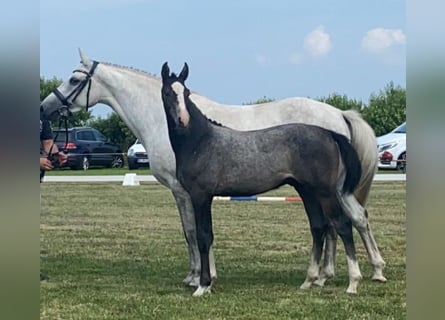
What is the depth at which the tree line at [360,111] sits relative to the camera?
5322mm

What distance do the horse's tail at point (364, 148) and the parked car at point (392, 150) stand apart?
1867 millimetres

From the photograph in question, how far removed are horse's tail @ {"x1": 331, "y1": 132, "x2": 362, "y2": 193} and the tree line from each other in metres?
0.50

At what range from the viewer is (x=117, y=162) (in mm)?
14523

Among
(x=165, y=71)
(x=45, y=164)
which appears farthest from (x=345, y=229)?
(x=45, y=164)

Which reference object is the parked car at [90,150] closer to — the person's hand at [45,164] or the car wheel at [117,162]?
the car wheel at [117,162]

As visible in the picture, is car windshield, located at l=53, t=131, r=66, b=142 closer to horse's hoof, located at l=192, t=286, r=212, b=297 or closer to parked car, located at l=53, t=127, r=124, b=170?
horse's hoof, located at l=192, t=286, r=212, b=297

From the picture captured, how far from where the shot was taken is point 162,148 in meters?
5.48

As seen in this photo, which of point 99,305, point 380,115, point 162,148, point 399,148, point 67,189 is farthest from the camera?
point 67,189

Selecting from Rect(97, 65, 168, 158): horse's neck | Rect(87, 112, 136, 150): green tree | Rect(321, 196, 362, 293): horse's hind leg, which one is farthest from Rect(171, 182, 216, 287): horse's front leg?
Rect(87, 112, 136, 150): green tree

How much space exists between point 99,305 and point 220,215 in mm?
5227

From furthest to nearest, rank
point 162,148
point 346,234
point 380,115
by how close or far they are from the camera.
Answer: point 380,115 → point 162,148 → point 346,234

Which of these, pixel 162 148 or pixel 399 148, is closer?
pixel 162 148
